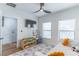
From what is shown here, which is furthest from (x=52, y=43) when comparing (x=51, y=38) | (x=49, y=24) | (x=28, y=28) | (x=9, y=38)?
(x=9, y=38)

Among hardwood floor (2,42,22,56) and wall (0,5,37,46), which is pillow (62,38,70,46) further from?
hardwood floor (2,42,22,56)

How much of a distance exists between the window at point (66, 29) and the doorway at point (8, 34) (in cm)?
47

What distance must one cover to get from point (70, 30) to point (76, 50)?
0.30 metres

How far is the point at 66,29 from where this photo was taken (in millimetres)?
795

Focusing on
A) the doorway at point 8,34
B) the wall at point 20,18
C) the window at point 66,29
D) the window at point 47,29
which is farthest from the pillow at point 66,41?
the doorway at point 8,34

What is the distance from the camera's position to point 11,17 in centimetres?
74

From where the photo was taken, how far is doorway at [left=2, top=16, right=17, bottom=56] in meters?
0.72

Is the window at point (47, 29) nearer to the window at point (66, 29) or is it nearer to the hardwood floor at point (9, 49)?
the window at point (66, 29)

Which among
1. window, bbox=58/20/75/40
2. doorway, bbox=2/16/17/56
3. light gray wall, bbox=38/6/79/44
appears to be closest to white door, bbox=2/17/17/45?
doorway, bbox=2/16/17/56

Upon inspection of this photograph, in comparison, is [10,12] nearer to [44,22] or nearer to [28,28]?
[28,28]

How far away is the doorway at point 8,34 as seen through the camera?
72 cm

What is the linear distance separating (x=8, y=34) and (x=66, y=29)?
0.58m

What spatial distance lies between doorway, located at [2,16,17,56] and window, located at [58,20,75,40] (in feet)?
1.56

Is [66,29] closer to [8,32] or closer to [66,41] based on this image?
[66,41]
